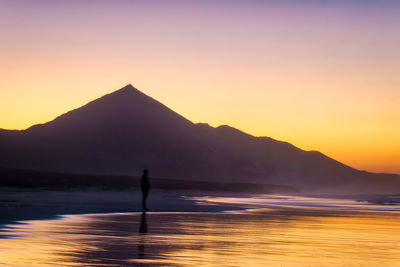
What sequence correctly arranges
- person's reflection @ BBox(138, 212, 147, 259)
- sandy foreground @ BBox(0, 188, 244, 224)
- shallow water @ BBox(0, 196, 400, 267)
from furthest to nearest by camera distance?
1. sandy foreground @ BBox(0, 188, 244, 224)
2. person's reflection @ BBox(138, 212, 147, 259)
3. shallow water @ BBox(0, 196, 400, 267)

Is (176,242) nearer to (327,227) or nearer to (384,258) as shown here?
(384,258)

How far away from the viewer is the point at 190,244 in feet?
52.6

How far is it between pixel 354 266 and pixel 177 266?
3409 mm

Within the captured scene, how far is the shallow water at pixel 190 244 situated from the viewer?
13.1 m

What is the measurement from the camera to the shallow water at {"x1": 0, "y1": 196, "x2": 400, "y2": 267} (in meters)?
13.1

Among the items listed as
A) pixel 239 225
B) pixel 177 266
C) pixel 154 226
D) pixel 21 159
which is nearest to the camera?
pixel 177 266

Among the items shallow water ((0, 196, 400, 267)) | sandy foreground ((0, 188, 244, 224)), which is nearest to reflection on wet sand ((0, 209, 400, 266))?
shallow water ((0, 196, 400, 267))

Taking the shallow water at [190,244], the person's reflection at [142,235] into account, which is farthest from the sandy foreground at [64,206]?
the person's reflection at [142,235]

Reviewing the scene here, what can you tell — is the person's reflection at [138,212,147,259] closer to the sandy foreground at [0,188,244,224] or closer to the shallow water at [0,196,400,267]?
the shallow water at [0,196,400,267]

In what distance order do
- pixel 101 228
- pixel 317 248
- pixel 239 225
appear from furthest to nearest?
pixel 239 225, pixel 101 228, pixel 317 248

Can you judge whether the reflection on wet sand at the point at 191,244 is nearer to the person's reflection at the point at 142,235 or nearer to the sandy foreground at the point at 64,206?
the person's reflection at the point at 142,235

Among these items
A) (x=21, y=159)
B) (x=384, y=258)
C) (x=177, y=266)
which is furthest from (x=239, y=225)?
(x=21, y=159)

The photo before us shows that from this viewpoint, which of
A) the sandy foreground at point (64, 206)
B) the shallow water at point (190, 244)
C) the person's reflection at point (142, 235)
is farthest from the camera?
the sandy foreground at point (64, 206)

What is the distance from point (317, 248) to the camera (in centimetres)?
1602
